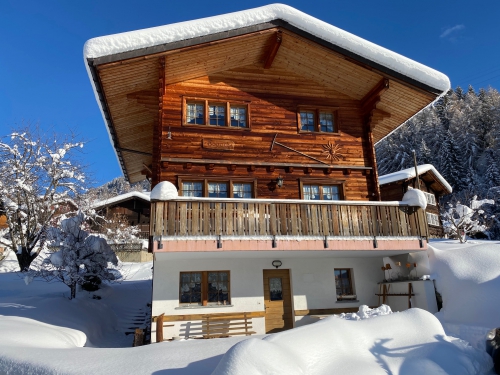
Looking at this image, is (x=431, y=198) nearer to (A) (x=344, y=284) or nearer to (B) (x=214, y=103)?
(A) (x=344, y=284)

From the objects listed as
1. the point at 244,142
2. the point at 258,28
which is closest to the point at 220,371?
the point at 244,142

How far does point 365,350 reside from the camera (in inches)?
229

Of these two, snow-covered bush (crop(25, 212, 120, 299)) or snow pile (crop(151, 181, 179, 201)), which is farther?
snow-covered bush (crop(25, 212, 120, 299))

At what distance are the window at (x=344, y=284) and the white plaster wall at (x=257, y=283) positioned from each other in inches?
7.7

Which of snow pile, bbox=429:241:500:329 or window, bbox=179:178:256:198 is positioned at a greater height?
window, bbox=179:178:256:198

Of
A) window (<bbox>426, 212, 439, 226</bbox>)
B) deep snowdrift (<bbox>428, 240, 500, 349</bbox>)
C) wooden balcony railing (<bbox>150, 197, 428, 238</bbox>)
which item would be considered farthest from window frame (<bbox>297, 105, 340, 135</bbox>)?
window (<bbox>426, 212, 439, 226</bbox>)

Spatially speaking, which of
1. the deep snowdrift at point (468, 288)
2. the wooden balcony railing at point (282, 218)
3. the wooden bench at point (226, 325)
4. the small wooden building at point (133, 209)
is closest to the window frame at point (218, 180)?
the wooden balcony railing at point (282, 218)

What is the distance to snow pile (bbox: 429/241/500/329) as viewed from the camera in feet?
29.0

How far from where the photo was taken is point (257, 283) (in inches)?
449

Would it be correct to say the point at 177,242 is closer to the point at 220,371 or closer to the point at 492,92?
the point at 220,371

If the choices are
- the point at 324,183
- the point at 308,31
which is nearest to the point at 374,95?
the point at 308,31

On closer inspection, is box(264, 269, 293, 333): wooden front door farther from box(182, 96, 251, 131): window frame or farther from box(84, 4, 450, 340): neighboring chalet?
box(182, 96, 251, 131): window frame

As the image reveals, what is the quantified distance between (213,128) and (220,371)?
360 inches

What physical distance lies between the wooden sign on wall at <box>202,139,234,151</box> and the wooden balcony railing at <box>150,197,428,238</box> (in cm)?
279
